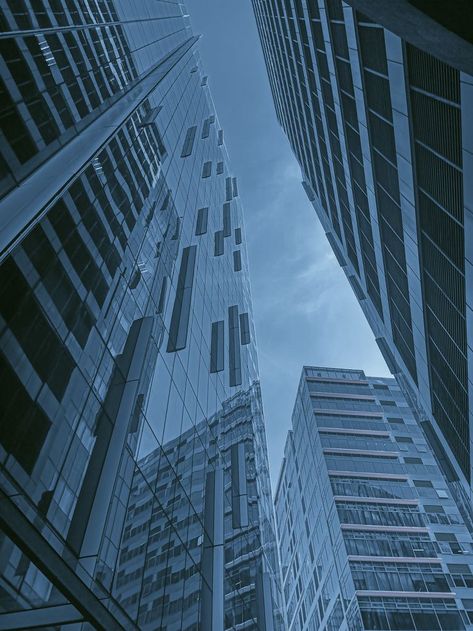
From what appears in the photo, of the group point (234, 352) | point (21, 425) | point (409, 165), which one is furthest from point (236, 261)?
point (21, 425)

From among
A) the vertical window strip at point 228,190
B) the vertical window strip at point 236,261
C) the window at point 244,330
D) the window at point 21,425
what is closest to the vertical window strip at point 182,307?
the window at point 21,425

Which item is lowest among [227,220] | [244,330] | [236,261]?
[244,330]

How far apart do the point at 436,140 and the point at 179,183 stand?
18678 mm

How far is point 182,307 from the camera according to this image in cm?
1992

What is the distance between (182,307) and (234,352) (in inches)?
519

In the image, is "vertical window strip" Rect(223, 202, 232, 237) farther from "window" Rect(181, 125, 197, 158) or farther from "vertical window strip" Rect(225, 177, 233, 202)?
"window" Rect(181, 125, 197, 158)

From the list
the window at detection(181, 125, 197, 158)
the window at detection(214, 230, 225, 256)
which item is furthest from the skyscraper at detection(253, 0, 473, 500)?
the window at detection(214, 230, 225, 256)

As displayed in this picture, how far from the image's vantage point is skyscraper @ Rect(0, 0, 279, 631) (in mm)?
9867

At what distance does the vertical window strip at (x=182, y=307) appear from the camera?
18328 mm

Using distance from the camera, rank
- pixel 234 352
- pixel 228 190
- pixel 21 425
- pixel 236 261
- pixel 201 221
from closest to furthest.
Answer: pixel 21 425 < pixel 234 352 < pixel 201 221 < pixel 236 261 < pixel 228 190

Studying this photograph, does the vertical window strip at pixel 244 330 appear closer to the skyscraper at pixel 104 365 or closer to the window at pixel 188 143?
the skyscraper at pixel 104 365

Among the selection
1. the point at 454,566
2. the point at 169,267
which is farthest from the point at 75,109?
the point at 454,566

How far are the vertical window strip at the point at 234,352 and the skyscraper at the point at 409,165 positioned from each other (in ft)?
31.4

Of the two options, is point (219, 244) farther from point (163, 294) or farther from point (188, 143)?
point (163, 294)
